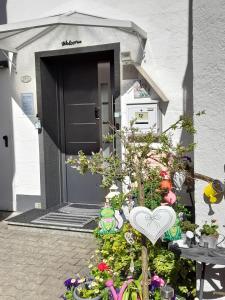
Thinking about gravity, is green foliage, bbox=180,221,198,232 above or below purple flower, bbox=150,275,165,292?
above

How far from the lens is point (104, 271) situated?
3.10 m

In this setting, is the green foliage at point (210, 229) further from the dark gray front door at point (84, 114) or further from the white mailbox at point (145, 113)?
the dark gray front door at point (84, 114)

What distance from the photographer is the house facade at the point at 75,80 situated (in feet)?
16.5

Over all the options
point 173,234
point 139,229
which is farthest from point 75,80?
point 139,229

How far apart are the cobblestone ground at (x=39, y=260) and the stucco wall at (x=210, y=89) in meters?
1.83

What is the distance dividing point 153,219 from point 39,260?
2428mm

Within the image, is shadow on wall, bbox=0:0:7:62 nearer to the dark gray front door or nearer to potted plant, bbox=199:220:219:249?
the dark gray front door

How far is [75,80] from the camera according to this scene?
20.4 ft

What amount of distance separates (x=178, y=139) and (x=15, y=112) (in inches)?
110

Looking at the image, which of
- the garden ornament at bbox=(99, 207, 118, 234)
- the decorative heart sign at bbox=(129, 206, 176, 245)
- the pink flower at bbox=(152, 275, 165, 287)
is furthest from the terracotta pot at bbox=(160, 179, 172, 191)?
the decorative heart sign at bbox=(129, 206, 176, 245)

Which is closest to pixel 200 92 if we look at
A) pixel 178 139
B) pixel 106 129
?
pixel 178 139

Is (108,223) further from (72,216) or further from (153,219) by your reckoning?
(72,216)

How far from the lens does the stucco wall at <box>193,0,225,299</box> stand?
276 centimetres

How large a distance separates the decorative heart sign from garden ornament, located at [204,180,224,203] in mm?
568
